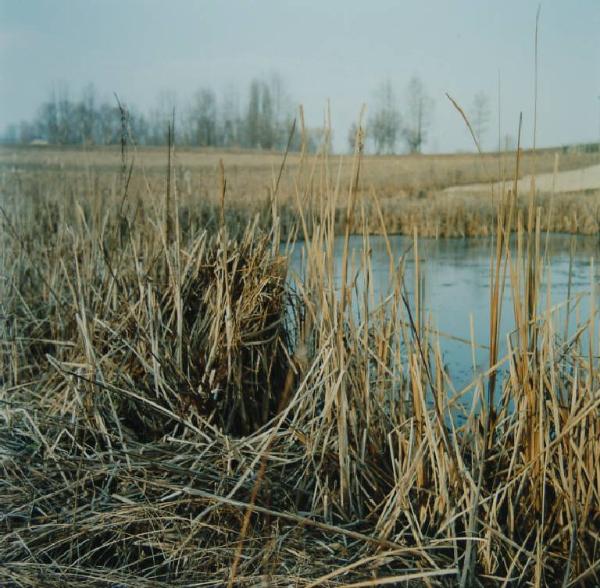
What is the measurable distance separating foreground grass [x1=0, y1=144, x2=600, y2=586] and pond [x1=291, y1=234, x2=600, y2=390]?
0.67 feet

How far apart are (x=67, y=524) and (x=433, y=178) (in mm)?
12338

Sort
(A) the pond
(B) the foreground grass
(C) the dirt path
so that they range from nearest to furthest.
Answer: (B) the foreground grass → (A) the pond → (C) the dirt path

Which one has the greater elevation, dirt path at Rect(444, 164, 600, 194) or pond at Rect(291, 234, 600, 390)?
dirt path at Rect(444, 164, 600, 194)

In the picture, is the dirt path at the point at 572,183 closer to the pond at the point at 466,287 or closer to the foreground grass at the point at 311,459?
the pond at the point at 466,287

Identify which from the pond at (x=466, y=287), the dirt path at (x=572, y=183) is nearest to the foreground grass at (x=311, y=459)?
the pond at (x=466, y=287)

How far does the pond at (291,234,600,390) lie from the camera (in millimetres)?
2404

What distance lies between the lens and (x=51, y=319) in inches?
95.8

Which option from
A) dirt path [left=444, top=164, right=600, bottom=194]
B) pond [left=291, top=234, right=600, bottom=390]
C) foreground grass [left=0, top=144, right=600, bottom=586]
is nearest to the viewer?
foreground grass [left=0, top=144, right=600, bottom=586]

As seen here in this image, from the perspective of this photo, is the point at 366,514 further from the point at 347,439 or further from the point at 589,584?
the point at 589,584

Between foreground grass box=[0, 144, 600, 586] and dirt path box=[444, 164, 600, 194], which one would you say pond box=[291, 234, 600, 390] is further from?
dirt path box=[444, 164, 600, 194]

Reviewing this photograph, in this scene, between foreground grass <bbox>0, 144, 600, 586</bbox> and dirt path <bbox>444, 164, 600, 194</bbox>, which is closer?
foreground grass <bbox>0, 144, 600, 586</bbox>

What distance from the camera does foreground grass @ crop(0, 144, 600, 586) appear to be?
3.85ft

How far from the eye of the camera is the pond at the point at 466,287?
2.40 m

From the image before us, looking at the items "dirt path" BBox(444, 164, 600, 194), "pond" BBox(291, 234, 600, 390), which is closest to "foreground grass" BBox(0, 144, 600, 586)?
"pond" BBox(291, 234, 600, 390)
